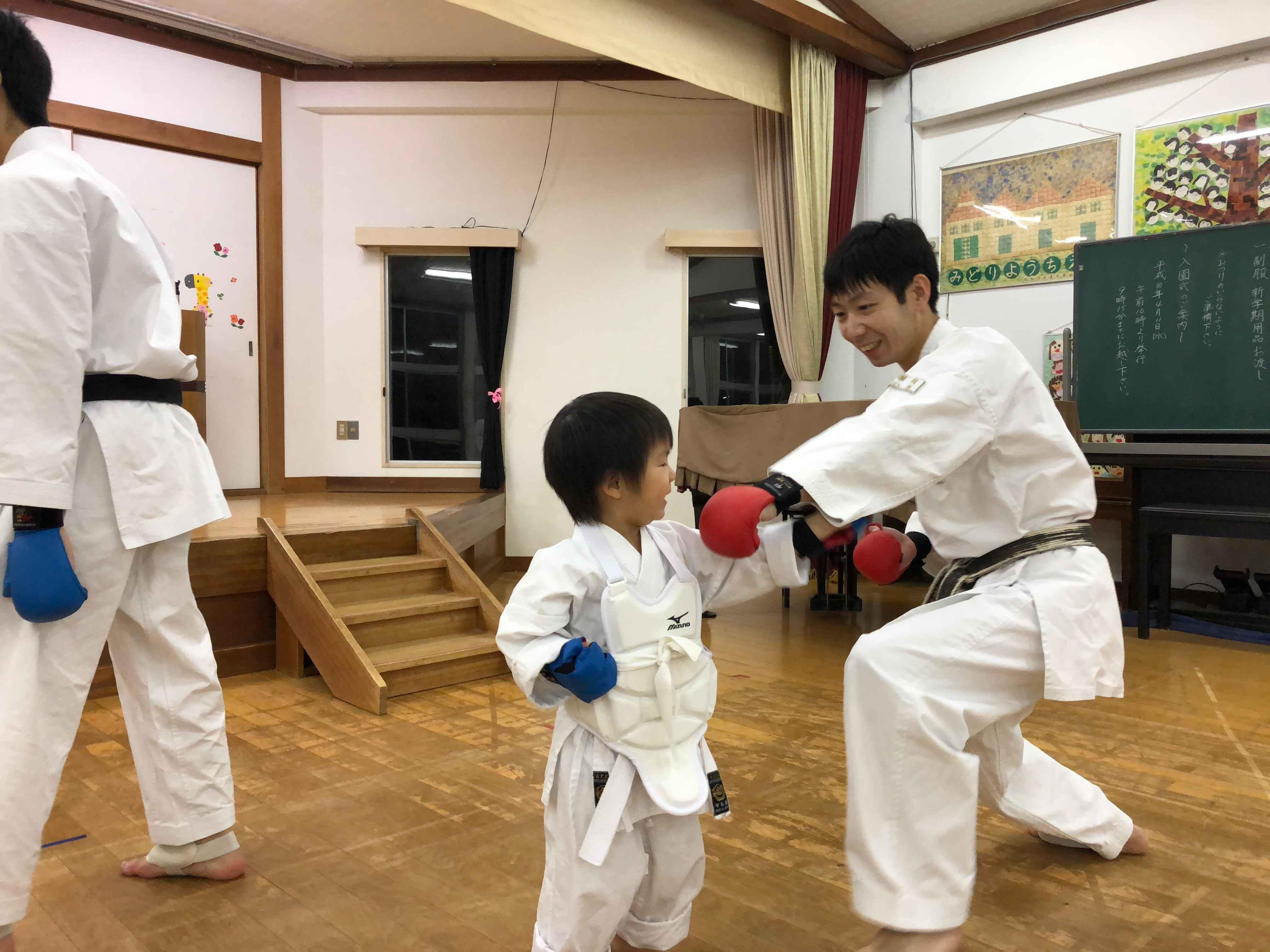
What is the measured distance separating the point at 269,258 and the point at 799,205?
134 inches

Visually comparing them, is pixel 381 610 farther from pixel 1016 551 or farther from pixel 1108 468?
pixel 1108 468

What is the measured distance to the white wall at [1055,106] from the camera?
14.3 ft

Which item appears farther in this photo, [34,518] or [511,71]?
[511,71]

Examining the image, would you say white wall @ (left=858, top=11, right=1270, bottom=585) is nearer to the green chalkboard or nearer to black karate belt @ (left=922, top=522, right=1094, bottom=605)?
the green chalkboard

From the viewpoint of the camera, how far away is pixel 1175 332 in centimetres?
405

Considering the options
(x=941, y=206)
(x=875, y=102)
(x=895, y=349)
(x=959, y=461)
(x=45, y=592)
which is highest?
(x=875, y=102)

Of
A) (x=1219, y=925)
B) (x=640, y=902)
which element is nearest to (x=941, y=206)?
(x=1219, y=925)

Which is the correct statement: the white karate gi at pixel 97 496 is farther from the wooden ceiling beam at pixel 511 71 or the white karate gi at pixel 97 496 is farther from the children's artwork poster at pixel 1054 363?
the wooden ceiling beam at pixel 511 71

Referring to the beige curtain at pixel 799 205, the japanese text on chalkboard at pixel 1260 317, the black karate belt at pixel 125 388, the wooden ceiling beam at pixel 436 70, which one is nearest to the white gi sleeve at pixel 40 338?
the black karate belt at pixel 125 388

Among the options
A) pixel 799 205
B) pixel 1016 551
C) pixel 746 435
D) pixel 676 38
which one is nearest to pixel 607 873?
pixel 1016 551

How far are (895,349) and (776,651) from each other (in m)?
2.23

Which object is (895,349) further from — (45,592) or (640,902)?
(45,592)

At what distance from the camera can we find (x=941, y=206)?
541 cm

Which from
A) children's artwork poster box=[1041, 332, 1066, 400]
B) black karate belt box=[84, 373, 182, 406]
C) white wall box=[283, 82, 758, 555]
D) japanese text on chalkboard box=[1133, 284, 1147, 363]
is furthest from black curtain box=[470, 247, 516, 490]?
black karate belt box=[84, 373, 182, 406]
